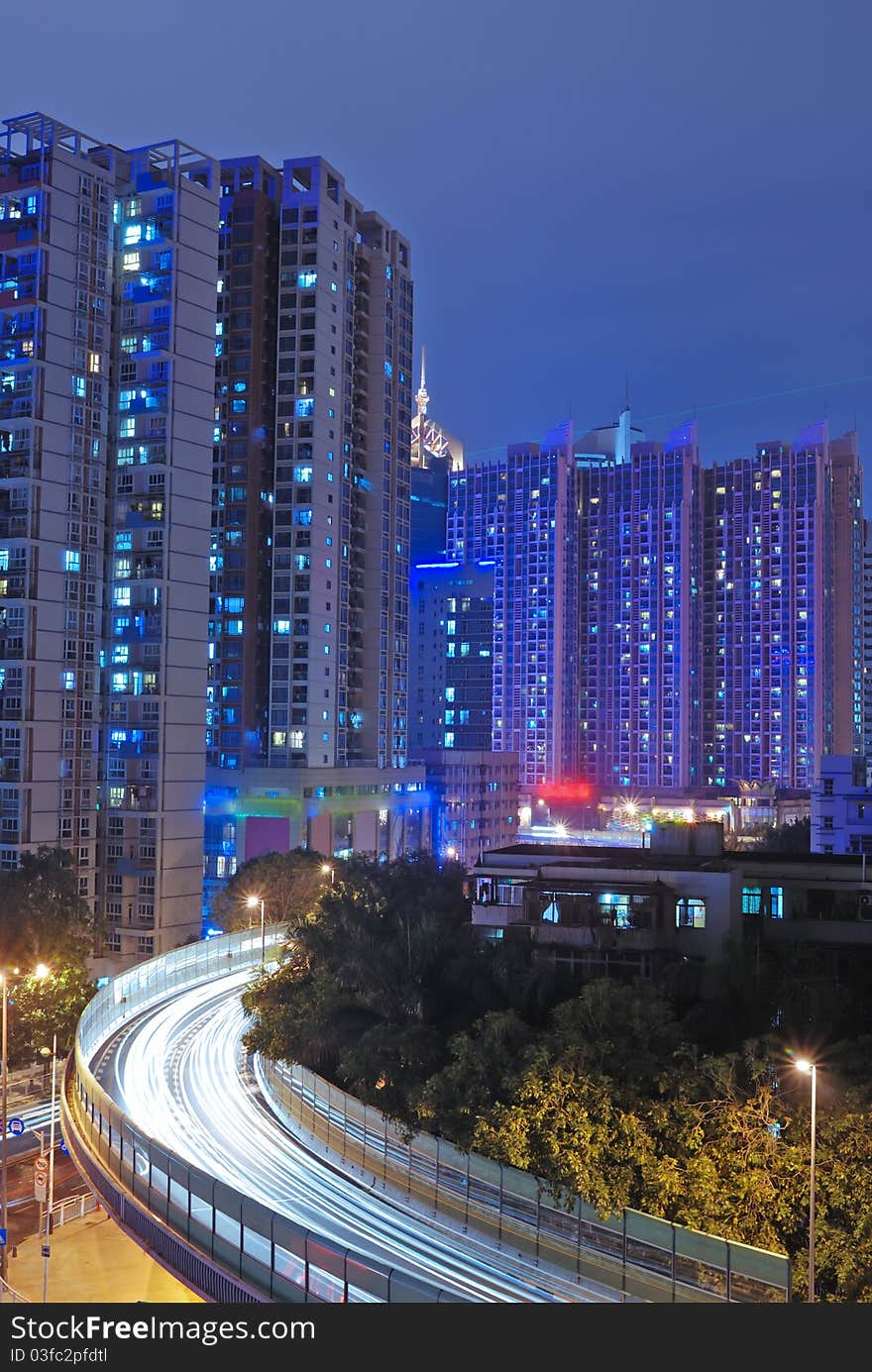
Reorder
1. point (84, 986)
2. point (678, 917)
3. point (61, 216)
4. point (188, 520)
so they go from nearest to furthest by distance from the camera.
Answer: point (678, 917)
point (84, 986)
point (61, 216)
point (188, 520)

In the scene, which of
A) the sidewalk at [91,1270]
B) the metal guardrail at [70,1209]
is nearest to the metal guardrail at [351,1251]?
the sidewalk at [91,1270]

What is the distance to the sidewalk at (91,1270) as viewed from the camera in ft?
101

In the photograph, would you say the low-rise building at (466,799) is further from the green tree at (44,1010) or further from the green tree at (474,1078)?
the green tree at (474,1078)

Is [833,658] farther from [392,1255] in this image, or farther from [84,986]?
[392,1255]

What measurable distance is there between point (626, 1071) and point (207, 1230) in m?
11.1

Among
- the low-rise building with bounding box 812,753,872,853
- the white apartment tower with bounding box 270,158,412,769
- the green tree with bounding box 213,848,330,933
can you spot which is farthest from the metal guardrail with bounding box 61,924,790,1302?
the low-rise building with bounding box 812,753,872,853

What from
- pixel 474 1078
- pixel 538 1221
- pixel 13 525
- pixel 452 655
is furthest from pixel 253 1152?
pixel 452 655

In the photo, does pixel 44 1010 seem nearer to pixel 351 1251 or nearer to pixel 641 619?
pixel 351 1251

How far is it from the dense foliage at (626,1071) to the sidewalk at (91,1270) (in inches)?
259

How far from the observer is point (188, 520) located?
63906mm

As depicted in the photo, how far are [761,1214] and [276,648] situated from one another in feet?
189

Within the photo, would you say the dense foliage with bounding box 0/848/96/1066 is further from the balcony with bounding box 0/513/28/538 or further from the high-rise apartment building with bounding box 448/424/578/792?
the high-rise apartment building with bounding box 448/424/578/792

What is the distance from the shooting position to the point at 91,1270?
32.3 meters
